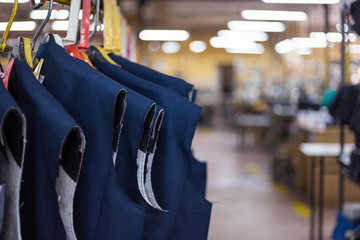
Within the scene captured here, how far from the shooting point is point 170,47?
19922 mm

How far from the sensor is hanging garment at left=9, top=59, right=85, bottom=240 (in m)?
0.82

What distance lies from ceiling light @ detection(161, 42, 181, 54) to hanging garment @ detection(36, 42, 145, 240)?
19.0 metres

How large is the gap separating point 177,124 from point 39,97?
373 millimetres

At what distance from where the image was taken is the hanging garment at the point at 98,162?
917 mm

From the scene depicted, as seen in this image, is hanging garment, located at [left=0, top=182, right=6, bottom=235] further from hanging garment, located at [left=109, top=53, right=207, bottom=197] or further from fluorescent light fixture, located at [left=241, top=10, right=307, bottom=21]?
fluorescent light fixture, located at [left=241, top=10, right=307, bottom=21]

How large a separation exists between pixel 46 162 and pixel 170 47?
19.3 metres

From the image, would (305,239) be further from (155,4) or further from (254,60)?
(254,60)


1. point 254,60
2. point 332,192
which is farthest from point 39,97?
point 254,60

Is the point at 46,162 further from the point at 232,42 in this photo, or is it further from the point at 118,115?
the point at 232,42

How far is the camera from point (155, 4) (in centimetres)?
1155

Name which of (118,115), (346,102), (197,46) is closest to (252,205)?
(346,102)

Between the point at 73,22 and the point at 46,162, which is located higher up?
the point at 73,22

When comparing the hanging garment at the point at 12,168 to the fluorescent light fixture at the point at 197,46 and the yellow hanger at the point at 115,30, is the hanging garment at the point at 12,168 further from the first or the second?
the fluorescent light fixture at the point at 197,46

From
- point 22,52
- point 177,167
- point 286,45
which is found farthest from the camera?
point 286,45
